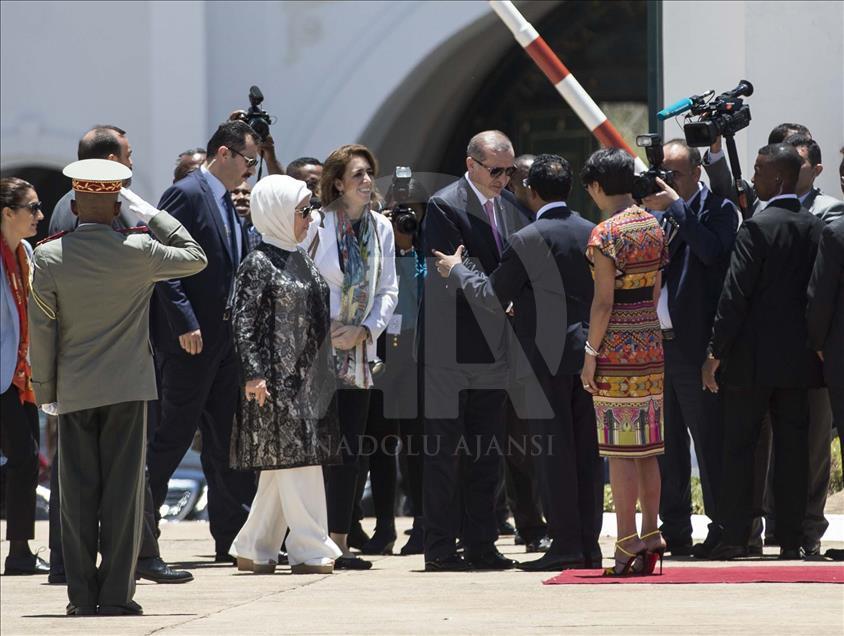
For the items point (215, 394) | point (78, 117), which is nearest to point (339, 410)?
point (215, 394)

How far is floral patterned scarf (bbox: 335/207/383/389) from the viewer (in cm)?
866

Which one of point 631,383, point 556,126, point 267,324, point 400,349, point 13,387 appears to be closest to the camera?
point 631,383

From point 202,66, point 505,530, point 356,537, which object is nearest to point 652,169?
point 356,537

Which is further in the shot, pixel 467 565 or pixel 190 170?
pixel 190 170

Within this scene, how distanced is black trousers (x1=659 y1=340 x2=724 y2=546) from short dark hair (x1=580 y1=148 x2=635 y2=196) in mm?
1311

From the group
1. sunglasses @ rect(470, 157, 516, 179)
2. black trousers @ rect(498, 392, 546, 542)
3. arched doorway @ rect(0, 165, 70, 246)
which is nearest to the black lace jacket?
sunglasses @ rect(470, 157, 516, 179)

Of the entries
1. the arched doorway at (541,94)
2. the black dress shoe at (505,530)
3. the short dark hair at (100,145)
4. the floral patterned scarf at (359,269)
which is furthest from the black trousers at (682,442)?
the arched doorway at (541,94)

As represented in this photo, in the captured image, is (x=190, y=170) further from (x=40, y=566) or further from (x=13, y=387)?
(x=40, y=566)

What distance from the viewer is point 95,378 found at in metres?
6.91

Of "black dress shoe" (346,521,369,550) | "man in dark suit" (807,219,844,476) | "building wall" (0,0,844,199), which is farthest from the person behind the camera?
"building wall" (0,0,844,199)

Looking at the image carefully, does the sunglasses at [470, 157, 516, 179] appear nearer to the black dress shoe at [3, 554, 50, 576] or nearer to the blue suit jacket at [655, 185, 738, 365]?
the blue suit jacket at [655, 185, 738, 365]

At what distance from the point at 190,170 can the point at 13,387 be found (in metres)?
1.46

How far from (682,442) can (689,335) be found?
580mm

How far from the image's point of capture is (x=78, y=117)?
49.6 feet
